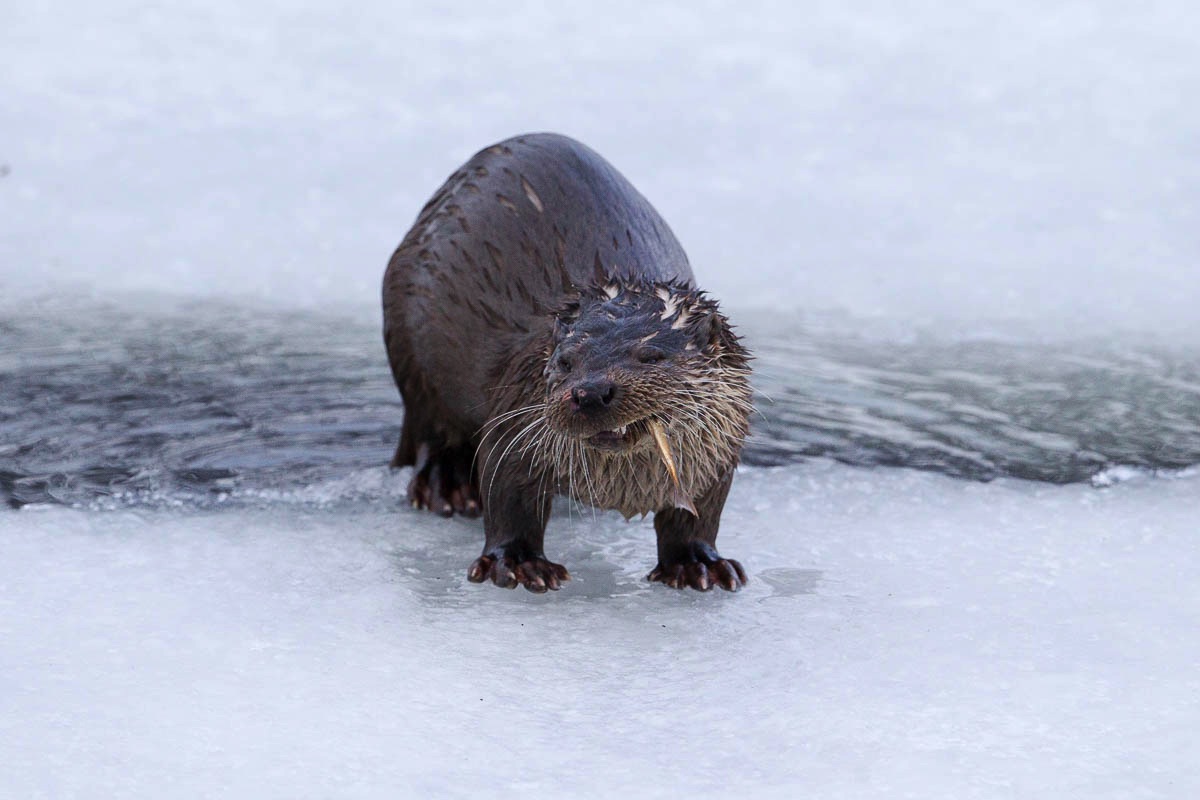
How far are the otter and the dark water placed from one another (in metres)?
0.39

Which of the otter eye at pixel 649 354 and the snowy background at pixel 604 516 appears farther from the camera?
the otter eye at pixel 649 354

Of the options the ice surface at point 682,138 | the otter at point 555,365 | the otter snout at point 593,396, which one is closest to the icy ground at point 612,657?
the otter at point 555,365

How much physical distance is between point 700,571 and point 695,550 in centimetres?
5

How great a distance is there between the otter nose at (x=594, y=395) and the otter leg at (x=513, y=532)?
1.57ft

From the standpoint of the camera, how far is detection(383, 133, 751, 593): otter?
2.43 meters

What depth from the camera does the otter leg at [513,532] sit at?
2705 millimetres

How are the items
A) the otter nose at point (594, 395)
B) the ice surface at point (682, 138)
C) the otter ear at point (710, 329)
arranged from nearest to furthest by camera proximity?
1. the otter nose at point (594, 395)
2. the otter ear at point (710, 329)
3. the ice surface at point (682, 138)

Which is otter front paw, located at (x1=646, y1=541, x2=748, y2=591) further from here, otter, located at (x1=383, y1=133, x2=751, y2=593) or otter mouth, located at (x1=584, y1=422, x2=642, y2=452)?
otter mouth, located at (x1=584, y1=422, x2=642, y2=452)

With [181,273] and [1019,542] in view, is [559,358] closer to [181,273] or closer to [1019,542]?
[1019,542]

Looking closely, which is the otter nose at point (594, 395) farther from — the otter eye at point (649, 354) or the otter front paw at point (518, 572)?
the otter front paw at point (518, 572)

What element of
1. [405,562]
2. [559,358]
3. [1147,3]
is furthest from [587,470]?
[1147,3]

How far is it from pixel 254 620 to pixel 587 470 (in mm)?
619

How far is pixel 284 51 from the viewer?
7.11 metres

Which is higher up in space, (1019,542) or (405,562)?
(1019,542)
